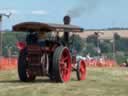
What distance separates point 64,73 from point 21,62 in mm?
1430

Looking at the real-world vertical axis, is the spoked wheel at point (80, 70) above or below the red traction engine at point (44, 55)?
below

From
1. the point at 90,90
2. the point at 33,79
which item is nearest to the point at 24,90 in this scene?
the point at 90,90

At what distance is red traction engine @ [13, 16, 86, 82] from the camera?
1762cm

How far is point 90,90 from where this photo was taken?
15008 mm

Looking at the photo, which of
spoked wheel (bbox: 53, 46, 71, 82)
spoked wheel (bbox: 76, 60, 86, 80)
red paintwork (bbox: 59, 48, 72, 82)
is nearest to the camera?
spoked wheel (bbox: 53, 46, 71, 82)

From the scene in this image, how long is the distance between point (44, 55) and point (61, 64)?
69 centimetres

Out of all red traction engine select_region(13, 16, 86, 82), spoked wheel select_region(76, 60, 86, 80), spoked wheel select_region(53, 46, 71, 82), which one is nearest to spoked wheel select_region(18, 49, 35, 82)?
red traction engine select_region(13, 16, 86, 82)

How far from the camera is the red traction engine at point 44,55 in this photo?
57.8 feet

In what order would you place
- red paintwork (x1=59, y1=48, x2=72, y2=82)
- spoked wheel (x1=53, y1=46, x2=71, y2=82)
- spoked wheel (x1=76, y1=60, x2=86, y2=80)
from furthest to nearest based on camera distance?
spoked wheel (x1=76, y1=60, x2=86, y2=80), red paintwork (x1=59, y1=48, x2=72, y2=82), spoked wheel (x1=53, y1=46, x2=71, y2=82)

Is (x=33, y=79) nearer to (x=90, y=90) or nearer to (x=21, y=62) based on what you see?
(x=21, y=62)

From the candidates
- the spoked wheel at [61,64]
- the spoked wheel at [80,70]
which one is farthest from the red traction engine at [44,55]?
the spoked wheel at [80,70]

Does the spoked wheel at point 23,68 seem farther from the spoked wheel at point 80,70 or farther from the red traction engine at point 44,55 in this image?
the spoked wheel at point 80,70

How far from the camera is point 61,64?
1808 centimetres

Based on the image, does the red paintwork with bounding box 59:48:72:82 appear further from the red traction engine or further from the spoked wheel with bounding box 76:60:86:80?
the spoked wheel with bounding box 76:60:86:80
